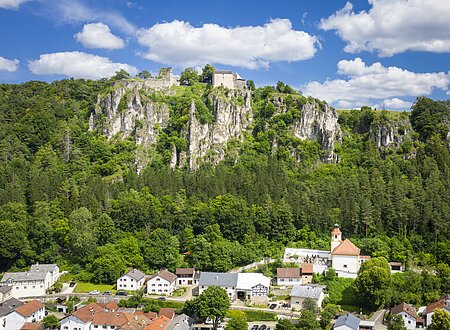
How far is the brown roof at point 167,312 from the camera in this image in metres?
48.3

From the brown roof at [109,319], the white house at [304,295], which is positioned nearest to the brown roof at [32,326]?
the brown roof at [109,319]

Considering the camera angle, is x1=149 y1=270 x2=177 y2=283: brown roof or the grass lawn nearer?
the grass lawn

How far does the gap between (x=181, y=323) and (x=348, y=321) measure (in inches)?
648

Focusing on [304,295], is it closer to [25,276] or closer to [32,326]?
[32,326]

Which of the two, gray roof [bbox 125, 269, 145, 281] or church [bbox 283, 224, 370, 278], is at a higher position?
church [bbox 283, 224, 370, 278]

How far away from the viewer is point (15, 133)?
88062 mm

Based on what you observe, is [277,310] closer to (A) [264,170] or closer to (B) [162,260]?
(B) [162,260]

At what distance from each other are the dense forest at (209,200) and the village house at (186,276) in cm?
201

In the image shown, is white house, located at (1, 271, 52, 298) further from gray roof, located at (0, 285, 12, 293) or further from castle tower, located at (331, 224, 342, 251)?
castle tower, located at (331, 224, 342, 251)

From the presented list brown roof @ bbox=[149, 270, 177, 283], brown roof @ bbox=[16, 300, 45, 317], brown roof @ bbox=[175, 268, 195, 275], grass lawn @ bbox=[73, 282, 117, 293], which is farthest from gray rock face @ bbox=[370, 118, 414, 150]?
brown roof @ bbox=[16, 300, 45, 317]

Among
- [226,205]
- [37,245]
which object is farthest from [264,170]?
[37,245]

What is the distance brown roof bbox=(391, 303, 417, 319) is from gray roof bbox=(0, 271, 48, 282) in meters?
40.6

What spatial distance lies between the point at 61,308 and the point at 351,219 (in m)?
41.0

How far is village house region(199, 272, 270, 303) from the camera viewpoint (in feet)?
178
